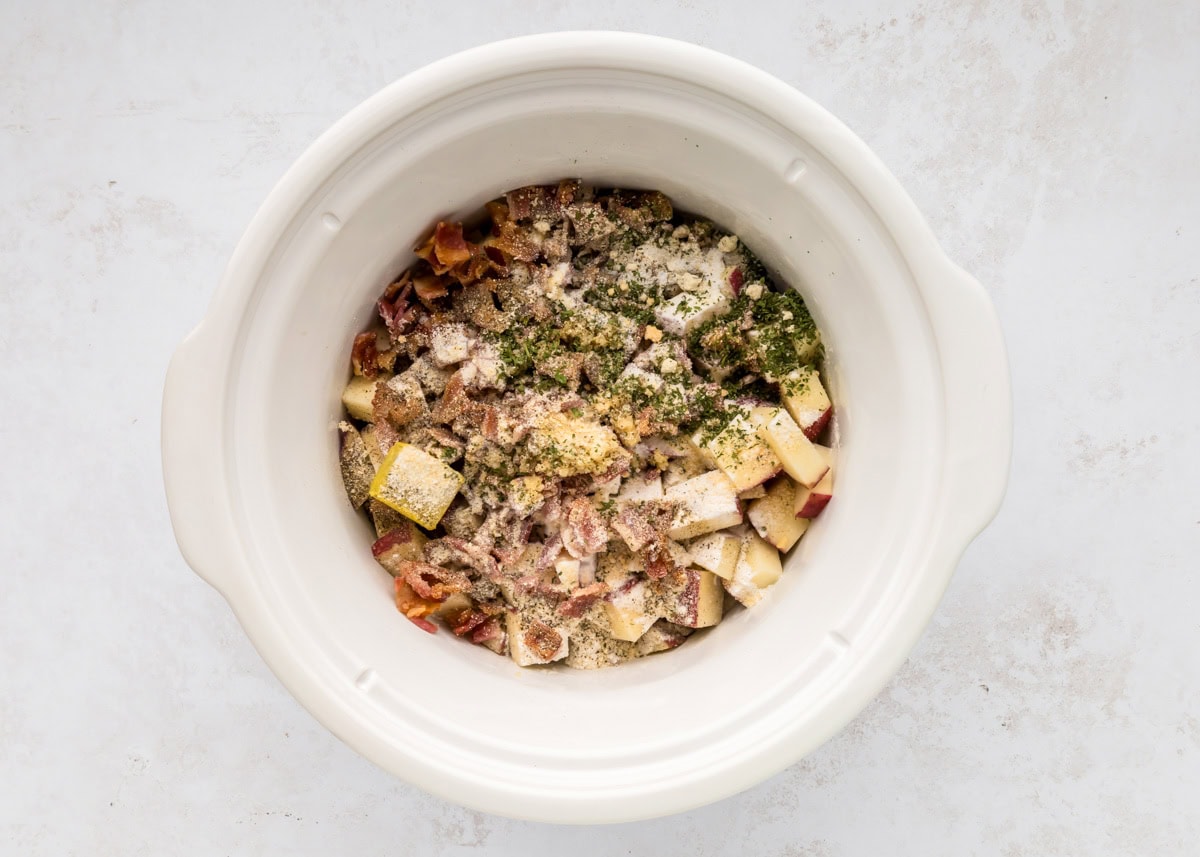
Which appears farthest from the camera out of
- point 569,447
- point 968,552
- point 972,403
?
point 968,552

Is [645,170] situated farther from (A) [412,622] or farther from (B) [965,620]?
(B) [965,620]

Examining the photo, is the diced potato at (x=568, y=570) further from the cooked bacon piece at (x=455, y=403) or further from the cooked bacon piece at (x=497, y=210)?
the cooked bacon piece at (x=497, y=210)

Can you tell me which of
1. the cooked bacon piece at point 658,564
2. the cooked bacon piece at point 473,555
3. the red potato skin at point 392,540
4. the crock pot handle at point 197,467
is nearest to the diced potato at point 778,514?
the cooked bacon piece at point 658,564

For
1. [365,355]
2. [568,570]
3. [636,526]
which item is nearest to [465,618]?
[568,570]

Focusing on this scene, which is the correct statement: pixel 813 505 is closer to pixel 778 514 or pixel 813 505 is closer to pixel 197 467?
pixel 778 514

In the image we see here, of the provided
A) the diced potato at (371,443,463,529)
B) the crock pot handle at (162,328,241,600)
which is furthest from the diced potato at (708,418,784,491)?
the crock pot handle at (162,328,241,600)

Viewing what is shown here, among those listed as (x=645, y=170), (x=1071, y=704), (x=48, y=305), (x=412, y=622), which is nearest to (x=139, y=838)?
(x=412, y=622)
